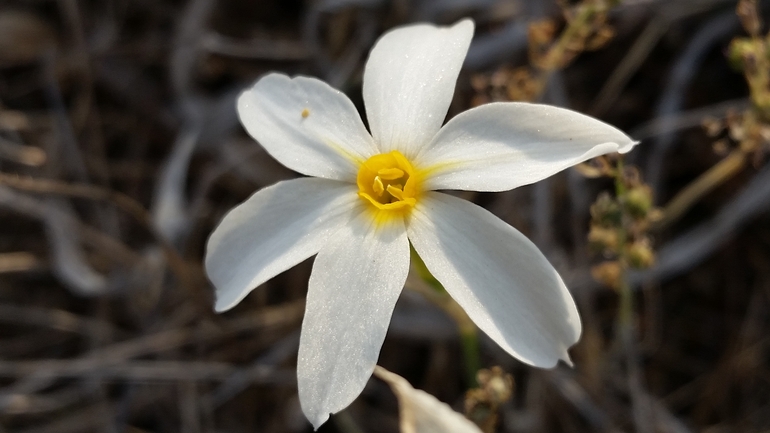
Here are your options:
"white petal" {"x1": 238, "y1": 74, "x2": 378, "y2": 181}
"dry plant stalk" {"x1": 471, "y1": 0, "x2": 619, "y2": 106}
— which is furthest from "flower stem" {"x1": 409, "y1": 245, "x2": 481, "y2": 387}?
"dry plant stalk" {"x1": 471, "y1": 0, "x2": 619, "y2": 106}

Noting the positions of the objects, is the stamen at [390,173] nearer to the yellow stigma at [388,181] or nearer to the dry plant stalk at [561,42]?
the yellow stigma at [388,181]

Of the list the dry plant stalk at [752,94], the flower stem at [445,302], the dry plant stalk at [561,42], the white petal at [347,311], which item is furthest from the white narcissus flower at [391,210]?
the dry plant stalk at [752,94]

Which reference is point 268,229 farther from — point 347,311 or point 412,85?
point 412,85

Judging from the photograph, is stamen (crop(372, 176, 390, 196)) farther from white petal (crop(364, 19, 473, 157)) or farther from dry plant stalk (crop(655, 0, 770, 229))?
dry plant stalk (crop(655, 0, 770, 229))

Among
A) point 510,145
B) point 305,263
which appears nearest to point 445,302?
point 510,145

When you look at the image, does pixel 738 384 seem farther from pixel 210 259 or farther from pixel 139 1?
pixel 139 1
